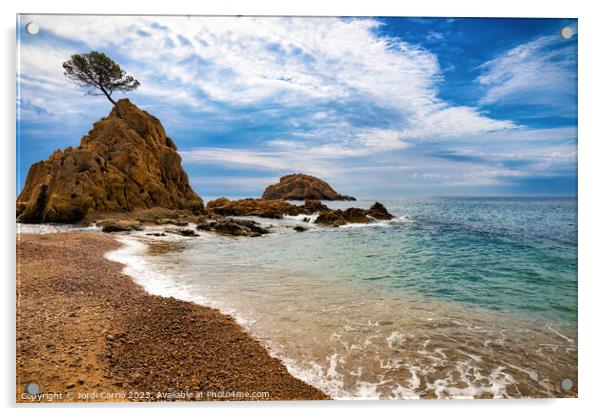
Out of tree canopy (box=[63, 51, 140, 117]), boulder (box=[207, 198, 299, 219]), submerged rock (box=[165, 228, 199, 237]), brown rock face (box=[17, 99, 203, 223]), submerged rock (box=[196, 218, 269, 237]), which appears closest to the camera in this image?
tree canopy (box=[63, 51, 140, 117])

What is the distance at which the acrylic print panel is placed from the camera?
3.59 m

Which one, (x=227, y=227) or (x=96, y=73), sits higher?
(x=96, y=73)

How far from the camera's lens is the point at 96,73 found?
593 cm

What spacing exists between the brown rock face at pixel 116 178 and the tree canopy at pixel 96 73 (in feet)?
24.2

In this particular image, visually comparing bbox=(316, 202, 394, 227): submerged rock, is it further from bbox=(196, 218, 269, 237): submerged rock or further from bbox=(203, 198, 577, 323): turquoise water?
bbox=(203, 198, 577, 323): turquoise water

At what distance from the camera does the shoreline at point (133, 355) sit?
3.32 metres

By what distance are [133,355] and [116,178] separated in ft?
51.6

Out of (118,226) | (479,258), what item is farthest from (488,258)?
(118,226)

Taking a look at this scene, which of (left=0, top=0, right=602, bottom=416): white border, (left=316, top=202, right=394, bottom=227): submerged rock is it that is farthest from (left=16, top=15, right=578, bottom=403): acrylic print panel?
(left=316, top=202, right=394, bottom=227): submerged rock

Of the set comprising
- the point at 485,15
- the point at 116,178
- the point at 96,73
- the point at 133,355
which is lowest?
the point at 133,355

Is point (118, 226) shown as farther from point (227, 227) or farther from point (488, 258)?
point (488, 258)

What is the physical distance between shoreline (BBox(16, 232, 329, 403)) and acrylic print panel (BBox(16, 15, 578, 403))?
0.08ft

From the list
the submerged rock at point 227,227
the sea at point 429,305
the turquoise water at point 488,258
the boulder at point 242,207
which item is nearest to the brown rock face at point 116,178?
the submerged rock at point 227,227

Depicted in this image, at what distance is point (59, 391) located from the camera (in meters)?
3.44
